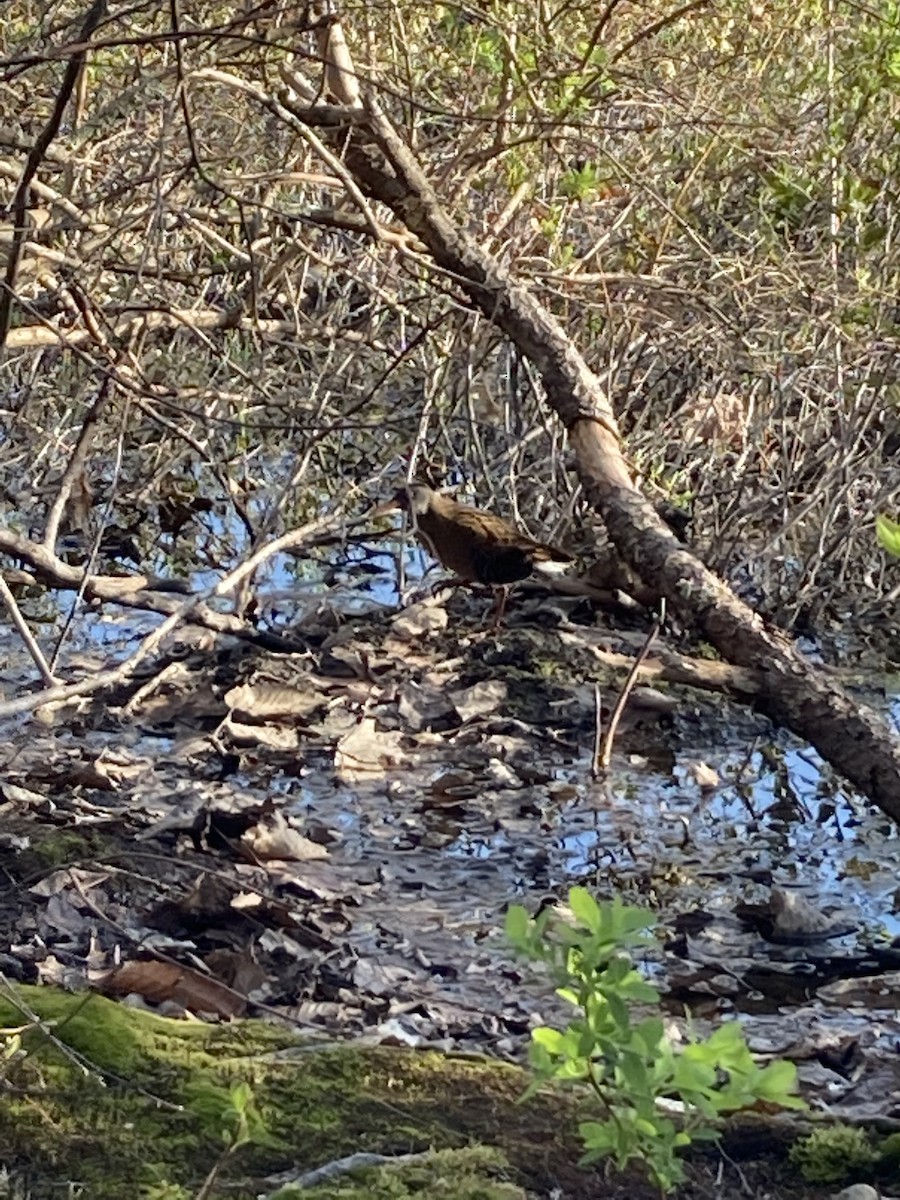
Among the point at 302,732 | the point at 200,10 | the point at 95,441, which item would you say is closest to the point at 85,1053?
the point at 302,732

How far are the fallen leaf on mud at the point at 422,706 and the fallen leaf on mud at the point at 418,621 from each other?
0.45m

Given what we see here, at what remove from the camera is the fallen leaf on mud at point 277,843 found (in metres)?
4.78

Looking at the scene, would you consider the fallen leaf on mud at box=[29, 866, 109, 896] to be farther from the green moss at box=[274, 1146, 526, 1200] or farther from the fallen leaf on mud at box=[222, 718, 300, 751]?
the green moss at box=[274, 1146, 526, 1200]

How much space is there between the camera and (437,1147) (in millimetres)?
2682

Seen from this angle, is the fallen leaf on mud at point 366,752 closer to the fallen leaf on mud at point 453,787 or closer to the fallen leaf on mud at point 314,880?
the fallen leaf on mud at point 453,787

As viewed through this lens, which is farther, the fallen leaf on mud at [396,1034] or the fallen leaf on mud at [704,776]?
the fallen leaf on mud at [704,776]

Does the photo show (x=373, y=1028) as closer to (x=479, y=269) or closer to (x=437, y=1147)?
(x=437, y=1147)

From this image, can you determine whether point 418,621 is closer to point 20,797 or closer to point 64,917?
point 20,797

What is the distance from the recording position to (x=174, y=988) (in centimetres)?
369

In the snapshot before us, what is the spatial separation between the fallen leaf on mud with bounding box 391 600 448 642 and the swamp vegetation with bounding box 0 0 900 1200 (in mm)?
13

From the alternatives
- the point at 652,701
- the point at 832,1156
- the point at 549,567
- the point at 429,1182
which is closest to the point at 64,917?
the point at 429,1182

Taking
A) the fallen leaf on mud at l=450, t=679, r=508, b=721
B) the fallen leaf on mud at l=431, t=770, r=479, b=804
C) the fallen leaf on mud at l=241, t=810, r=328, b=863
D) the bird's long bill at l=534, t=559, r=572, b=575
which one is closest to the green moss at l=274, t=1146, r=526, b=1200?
the fallen leaf on mud at l=241, t=810, r=328, b=863

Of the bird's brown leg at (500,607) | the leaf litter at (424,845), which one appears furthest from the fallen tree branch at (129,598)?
the bird's brown leg at (500,607)

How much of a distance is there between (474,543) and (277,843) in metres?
2.27
